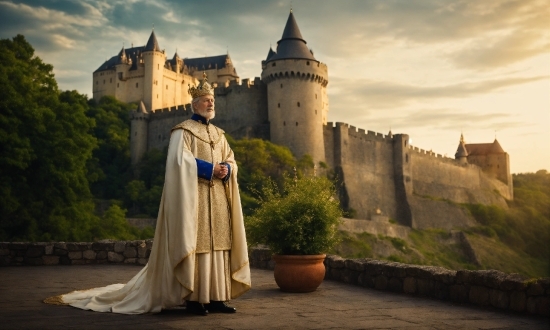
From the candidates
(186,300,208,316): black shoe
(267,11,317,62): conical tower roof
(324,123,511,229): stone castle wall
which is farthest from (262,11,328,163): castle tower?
(186,300,208,316): black shoe

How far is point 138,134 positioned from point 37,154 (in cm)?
3457

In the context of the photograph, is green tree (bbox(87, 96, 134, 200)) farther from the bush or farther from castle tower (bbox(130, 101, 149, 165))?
the bush

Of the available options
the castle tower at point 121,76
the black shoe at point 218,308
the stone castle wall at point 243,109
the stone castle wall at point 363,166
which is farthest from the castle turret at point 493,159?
the black shoe at point 218,308

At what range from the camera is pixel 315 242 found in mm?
8141

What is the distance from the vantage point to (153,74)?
66500 millimetres

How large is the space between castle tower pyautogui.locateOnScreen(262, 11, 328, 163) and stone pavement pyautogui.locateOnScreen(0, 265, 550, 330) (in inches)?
1512

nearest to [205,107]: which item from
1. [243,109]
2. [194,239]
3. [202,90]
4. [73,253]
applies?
[202,90]

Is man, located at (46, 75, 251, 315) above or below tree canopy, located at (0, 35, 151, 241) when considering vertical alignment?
below

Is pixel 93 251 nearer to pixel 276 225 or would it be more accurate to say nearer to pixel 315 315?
pixel 276 225

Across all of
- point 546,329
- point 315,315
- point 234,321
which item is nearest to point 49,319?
point 234,321

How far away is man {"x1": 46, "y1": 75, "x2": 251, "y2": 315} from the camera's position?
6.12 meters

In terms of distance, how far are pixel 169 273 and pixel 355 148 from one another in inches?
1821

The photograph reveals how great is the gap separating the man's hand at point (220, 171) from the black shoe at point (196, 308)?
1.47 metres

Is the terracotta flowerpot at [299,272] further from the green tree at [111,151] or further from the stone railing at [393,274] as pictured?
the green tree at [111,151]
